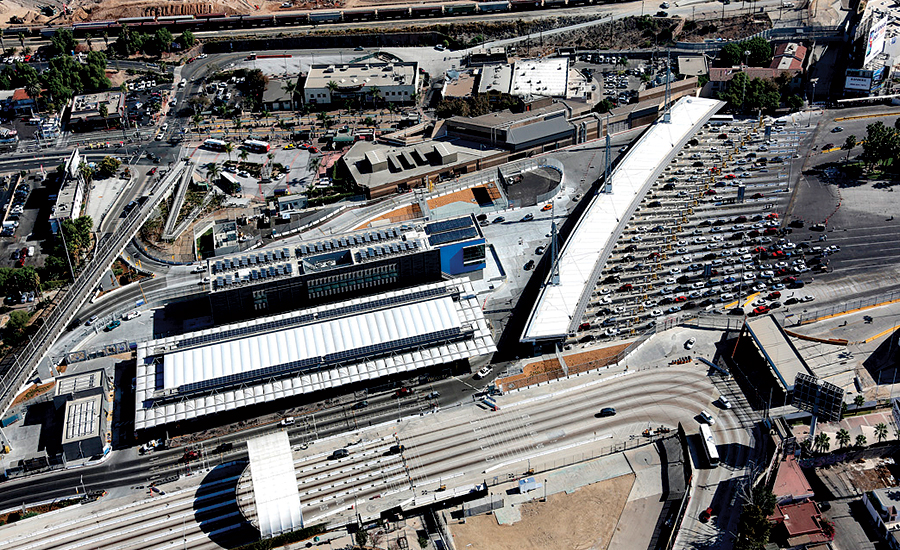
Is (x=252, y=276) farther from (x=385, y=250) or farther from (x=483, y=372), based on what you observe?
(x=483, y=372)

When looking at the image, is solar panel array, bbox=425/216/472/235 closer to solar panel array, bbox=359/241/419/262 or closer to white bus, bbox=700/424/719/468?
solar panel array, bbox=359/241/419/262

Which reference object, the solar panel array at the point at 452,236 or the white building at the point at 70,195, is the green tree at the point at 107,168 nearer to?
the white building at the point at 70,195

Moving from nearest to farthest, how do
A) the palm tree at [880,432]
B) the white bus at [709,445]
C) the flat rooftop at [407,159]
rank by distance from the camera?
the white bus at [709,445] → the palm tree at [880,432] → the flat rooftop at [407,159]

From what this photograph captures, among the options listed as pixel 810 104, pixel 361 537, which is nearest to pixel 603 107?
pixel 810 104

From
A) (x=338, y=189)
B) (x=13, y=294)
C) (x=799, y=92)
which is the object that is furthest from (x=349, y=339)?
(x=799, y=92)

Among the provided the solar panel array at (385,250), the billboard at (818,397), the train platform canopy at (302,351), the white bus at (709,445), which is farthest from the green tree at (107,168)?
the billboard at (818,397)

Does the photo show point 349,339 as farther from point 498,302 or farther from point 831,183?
point 831,183
